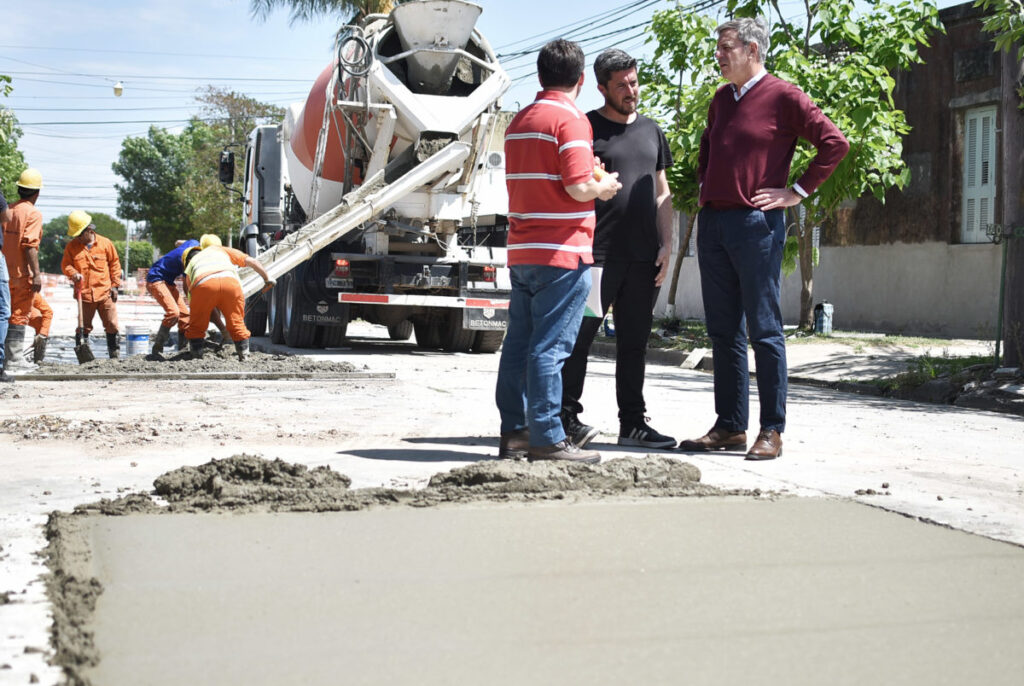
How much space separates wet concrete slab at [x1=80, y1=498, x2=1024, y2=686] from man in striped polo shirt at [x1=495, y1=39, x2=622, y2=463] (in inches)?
42.7

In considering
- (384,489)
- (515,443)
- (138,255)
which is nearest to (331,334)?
(515,443)

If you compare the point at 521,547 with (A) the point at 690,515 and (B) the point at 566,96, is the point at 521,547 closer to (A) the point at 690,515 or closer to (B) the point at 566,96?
(A) the point at 690,515

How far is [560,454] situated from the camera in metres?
5.37

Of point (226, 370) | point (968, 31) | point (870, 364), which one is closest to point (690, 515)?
point (226, 370)

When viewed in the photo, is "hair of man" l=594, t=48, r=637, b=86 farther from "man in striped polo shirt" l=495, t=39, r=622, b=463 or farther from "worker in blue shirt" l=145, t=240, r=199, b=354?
"worker in blue shirt" l=145, t=240, r=199, b=354

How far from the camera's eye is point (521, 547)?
3.74 m

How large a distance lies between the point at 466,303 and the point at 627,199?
8.94 metres

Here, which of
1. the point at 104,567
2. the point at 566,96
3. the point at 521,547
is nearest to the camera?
the point at 104,567

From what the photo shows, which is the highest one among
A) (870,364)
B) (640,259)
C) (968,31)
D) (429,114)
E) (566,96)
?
(968,31)

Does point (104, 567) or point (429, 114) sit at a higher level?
point (429, 114)

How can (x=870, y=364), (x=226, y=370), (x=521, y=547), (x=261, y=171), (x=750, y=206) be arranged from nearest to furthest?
(x=521, y=547) < (x=750, y=206) < (x=226, y=370) < (x=870, y=364) < (x=261, y=171)

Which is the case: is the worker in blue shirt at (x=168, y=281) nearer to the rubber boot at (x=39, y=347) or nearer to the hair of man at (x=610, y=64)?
the rubber boot at (x=39, y=347)

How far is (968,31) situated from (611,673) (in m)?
18.8

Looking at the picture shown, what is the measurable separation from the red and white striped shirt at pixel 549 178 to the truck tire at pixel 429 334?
1131 cm
